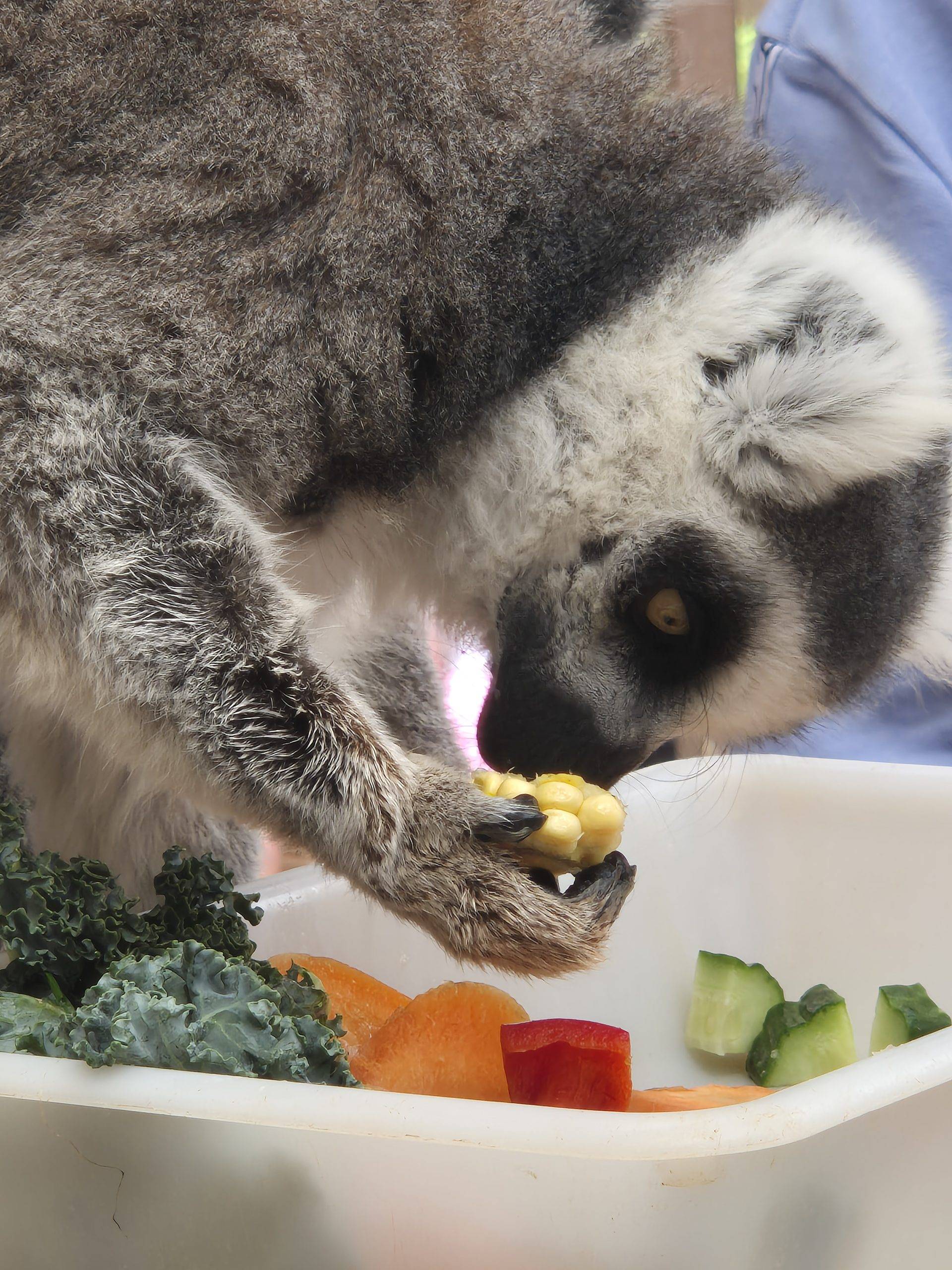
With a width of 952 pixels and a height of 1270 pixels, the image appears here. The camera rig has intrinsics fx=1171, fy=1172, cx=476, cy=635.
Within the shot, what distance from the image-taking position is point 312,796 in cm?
109

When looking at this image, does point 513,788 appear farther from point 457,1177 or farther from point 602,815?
point 457,1177

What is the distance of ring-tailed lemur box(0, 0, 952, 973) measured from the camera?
110cm

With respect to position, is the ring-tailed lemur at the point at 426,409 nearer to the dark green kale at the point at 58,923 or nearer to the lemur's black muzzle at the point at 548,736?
the lemur's black muzzle at the point at 548,736

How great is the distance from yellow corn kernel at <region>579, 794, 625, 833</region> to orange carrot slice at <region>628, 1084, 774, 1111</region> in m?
0.23

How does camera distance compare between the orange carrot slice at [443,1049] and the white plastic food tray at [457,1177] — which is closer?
the white plastic food tray at [457,1177]

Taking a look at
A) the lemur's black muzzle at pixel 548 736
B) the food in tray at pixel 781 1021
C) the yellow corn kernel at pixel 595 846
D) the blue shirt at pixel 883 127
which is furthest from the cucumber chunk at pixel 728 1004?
the blue shirt at pixel 883 127

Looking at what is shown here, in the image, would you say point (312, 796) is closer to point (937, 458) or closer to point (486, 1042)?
point (486, 1042)

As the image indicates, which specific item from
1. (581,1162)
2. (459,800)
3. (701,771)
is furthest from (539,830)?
(701,771)

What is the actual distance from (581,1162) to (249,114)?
40.6 inches

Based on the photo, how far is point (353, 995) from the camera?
1220 millimetres

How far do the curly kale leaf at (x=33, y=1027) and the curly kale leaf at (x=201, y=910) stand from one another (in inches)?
5.4

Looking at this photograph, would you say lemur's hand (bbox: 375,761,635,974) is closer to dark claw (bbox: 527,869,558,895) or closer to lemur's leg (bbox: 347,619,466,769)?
dark claw (bbox: 527,869,558,895)

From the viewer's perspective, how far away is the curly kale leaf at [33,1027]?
0.88 metres

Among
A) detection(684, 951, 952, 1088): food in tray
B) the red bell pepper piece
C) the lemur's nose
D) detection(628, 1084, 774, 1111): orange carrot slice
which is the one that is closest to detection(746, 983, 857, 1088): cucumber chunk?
detection(684, 951, 952, 1088): food in tray
